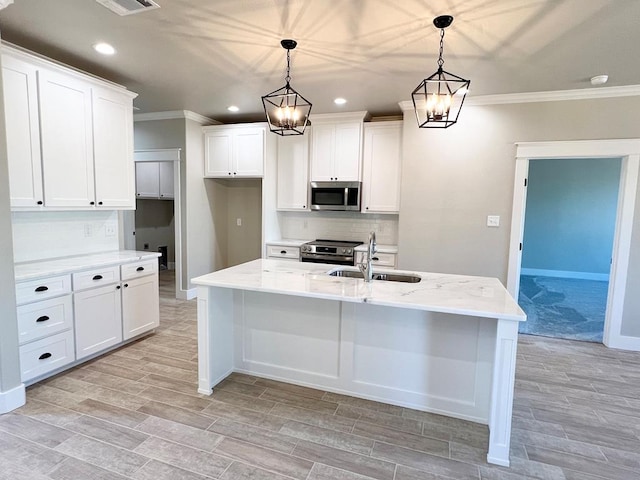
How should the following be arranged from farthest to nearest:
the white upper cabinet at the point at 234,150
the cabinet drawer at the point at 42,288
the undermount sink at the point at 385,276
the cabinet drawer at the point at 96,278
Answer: the white upper cabinet at the point at 234,150, the cabinet drawer at the point at 96,278, the undermount sink at the point at 385,276, the cabinet drawer at the point at 42,288

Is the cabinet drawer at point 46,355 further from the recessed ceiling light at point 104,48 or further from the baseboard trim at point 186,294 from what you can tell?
the recessed ceiling light at point 104,48

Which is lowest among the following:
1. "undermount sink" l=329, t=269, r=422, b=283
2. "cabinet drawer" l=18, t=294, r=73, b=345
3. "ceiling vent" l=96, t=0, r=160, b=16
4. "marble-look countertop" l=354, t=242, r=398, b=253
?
"cabinet drawer" l=18, t=294, r=73, b=345

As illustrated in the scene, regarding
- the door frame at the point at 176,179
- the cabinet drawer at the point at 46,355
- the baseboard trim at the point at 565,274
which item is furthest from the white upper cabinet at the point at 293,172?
the baseboard trim at the point at 565,274

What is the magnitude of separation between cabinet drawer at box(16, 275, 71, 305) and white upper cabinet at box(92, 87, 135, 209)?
0.88 m

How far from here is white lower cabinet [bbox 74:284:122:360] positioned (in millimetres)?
2908

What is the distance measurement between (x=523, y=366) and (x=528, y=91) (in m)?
2.78

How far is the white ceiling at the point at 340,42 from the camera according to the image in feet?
7.20

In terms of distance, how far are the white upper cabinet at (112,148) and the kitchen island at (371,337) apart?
1628 mm

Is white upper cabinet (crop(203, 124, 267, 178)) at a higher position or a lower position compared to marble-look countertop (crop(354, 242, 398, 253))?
higher

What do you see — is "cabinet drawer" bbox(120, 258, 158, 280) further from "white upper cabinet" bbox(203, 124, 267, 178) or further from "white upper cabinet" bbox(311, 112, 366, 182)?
"white upper cabinet" bbox(311, 112, 366, 182)

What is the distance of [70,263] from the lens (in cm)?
298

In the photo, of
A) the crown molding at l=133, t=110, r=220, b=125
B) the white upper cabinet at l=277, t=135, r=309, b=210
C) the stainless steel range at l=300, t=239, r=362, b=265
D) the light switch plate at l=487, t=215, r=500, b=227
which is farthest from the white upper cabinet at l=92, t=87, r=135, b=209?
the light switch plate at l=487, t=215, r=500, b=227

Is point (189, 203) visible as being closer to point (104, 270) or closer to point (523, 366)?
point (104, 270)

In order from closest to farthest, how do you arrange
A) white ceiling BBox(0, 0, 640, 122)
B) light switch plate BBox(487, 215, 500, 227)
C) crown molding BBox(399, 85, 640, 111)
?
white ceiling BBox(0, 0, 640, 122), crown molding BBox(399, 85, 640, 111), light switch plate BBox(487, 215, 500, 227)
